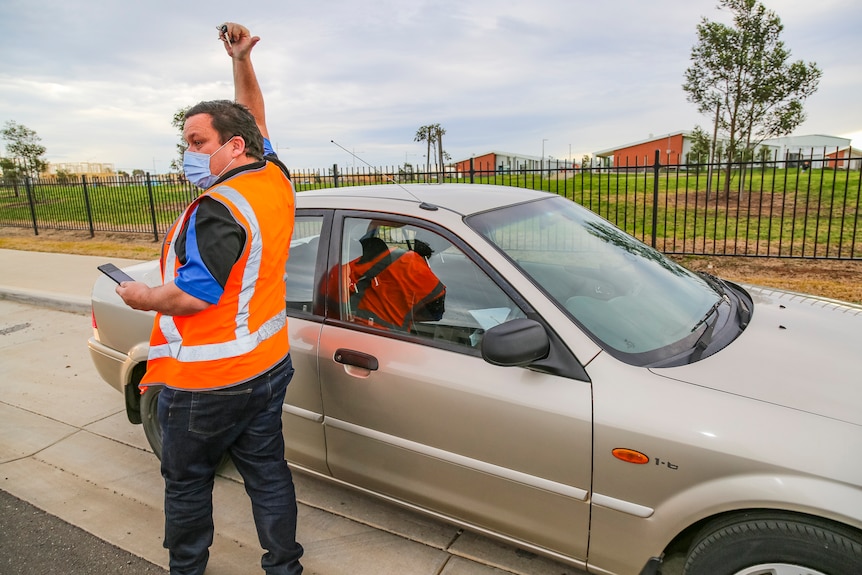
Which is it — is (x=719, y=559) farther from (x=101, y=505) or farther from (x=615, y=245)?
(x=101, y=505)

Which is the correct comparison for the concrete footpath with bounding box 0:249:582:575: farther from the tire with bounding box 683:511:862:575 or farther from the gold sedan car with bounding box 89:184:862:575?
the tire with bounding box 683:511:862:575

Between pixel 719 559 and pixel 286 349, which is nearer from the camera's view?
pixel 719 559

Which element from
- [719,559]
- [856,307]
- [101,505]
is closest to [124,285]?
[101,505]

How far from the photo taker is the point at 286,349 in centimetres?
238

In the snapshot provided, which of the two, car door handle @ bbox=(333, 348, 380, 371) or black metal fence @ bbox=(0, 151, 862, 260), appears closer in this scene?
car door handle @ bbox=(333, 348, 380, 371)

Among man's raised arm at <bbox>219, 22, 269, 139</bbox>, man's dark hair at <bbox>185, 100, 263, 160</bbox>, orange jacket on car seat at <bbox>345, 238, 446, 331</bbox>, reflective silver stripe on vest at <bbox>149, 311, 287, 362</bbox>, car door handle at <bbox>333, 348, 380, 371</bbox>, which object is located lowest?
car door handle at <bbox>333, 348, 380, 371</bbox>

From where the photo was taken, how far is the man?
1.99 meters

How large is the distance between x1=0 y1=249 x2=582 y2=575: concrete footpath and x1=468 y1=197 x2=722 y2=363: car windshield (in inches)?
45.2

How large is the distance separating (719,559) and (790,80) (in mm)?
13491

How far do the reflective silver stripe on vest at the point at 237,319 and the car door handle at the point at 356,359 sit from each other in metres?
0.45

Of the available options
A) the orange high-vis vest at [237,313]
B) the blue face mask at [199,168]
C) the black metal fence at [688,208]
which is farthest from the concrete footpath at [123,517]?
the black metal fence at [688,208]

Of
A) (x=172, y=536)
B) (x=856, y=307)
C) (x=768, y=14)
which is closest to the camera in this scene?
(x=172, y=536)

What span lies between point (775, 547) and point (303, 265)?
7.45ft

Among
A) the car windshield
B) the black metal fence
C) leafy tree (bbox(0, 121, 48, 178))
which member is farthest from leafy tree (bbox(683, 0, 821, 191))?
leafy tree (bbox(0, 121, 48, 178))
